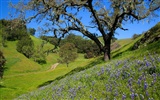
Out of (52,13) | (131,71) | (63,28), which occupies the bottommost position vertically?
(131,71)

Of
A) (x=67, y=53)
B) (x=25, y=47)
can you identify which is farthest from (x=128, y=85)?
(x=25, y=47)

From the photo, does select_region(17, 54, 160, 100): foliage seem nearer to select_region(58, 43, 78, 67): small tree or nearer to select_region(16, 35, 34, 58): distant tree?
select_region(58, 43, 78, 67): small tree

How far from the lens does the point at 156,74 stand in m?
7.09

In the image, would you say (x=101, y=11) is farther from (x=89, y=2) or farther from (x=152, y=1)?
(x=152, y=1)

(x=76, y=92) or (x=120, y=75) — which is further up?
(x=120, y=75)

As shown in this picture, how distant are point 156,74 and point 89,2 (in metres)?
17.9

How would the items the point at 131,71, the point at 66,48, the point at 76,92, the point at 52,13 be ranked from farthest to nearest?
1. the point at 66,48
2. the point at 52,13
3. the point at 76,92
4. the point at 131,71

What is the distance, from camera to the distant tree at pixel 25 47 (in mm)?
148250

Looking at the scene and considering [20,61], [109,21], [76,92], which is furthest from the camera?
[20,61]

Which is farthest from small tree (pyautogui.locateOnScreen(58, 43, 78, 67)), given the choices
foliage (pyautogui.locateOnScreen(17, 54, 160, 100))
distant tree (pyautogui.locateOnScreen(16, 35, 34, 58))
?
foliage (pyautogui.locateOnScreen(17, 54, 160, 100))

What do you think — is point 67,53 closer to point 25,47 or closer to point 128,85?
point 25,47

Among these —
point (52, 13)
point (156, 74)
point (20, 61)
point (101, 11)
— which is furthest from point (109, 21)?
point (20, 61)

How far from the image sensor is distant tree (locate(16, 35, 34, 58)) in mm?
148250

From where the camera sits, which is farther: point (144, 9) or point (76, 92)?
point (144, 9)
